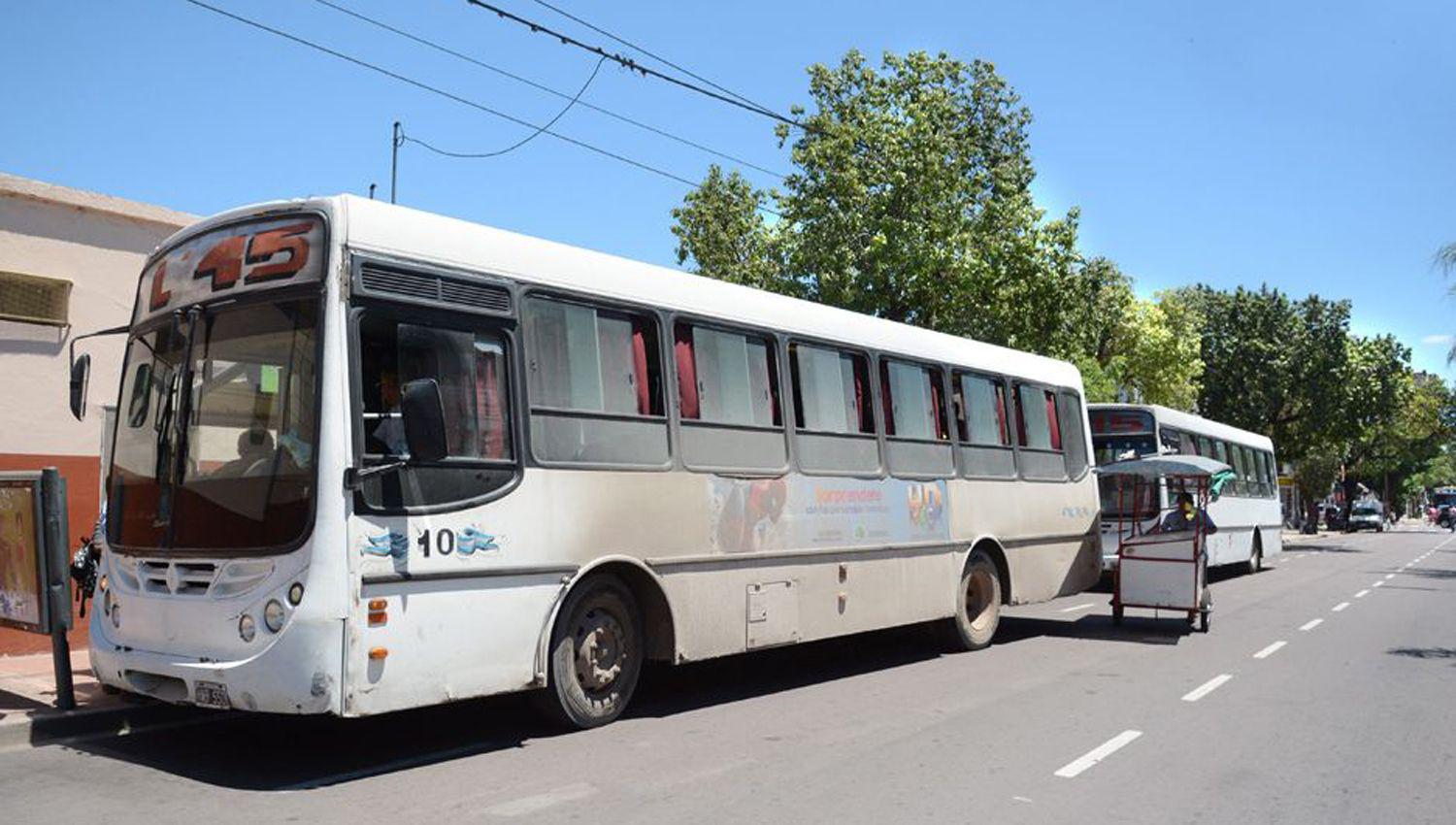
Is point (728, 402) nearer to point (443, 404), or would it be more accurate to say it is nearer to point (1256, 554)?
point (443, 404)

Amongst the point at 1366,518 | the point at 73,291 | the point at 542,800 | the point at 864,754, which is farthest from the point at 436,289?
the point at 1366,518

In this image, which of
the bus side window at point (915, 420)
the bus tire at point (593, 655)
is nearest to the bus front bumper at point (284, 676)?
the bus tire at point (593, 655)

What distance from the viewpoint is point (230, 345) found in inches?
270

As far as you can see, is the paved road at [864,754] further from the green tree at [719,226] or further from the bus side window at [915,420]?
the green tree at [719,226]

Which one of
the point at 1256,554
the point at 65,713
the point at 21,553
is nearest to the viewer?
the point at 65,713

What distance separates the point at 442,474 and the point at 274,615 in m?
1.22

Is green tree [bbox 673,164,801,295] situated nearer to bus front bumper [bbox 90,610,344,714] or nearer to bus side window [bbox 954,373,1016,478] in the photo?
bus side window [bbox 954,373,1016,478]

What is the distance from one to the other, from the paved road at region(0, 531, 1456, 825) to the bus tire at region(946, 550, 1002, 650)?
44 cm

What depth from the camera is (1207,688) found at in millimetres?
9883

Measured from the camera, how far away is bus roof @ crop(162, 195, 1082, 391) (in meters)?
6.75

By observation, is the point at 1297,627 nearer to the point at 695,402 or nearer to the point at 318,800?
the point at 695,402

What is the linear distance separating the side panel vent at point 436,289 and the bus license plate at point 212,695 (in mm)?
2343

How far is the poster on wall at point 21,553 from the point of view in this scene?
7.88 m

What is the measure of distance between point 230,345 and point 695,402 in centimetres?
338
